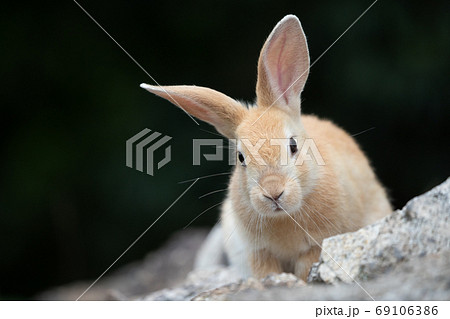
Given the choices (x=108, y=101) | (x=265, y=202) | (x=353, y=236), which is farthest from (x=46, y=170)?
(x=353, y=236)

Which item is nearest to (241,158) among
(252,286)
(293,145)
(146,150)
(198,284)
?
(293,145)

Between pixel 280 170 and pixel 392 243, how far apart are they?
2.04ft

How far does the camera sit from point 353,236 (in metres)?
2.78

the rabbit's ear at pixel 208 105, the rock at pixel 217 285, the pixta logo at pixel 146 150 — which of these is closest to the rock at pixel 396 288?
the rock at pixel 217 285

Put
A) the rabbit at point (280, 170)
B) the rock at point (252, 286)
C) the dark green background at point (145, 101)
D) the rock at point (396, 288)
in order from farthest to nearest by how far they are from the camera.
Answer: the dark green background at point (145, 101) < the rabbit at point (280, 170) < the rock at point (252, 286) < the rock at point (396, 288)

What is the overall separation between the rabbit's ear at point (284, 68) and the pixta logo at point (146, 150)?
57.0 inches

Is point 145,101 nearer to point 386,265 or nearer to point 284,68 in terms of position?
point 284,68

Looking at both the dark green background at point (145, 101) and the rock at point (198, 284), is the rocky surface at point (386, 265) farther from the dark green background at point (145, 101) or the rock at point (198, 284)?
the dark green background at point (145, 101)

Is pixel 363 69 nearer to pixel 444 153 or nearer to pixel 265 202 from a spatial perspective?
pixel 444 153

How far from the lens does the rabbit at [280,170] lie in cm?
297

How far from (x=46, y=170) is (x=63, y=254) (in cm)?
82

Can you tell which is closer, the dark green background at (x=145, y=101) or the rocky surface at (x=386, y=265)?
the rocky surface at (x=386, y=265)

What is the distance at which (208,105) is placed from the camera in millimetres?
3234

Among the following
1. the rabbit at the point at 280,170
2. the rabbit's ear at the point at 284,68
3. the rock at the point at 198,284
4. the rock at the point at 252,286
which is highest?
the rabbit's ear at the point at 284,68
